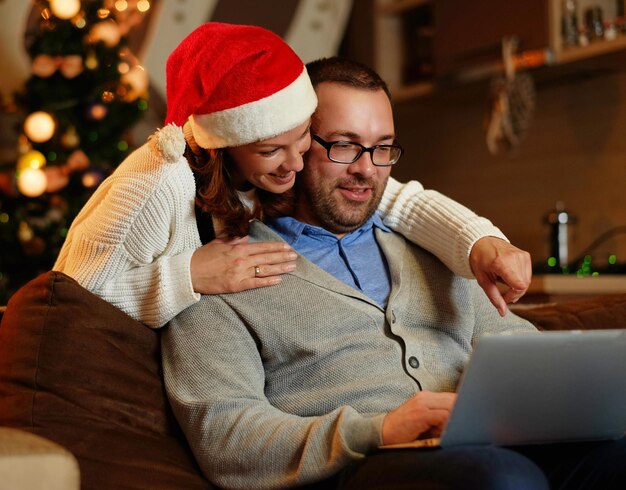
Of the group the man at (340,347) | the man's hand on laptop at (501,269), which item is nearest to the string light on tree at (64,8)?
the man at (340,347)

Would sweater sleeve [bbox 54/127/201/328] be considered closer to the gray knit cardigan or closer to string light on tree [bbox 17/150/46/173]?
the gray knit cardigan

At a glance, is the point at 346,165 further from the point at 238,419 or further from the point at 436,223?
the point at 238,419

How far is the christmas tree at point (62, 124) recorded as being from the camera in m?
3.47

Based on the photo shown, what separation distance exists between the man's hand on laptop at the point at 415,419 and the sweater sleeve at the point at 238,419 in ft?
0.07

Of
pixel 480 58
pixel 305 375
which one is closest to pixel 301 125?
pixel 305 375

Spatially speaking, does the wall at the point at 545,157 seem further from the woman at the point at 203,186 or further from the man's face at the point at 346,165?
the woman at the point at 203,186

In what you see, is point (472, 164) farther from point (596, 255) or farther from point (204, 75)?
point (204, 75)

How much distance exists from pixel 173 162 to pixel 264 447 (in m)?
0.50

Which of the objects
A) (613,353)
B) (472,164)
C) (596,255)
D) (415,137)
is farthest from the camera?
(415,137)

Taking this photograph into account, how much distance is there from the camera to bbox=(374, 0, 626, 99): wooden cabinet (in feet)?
10.3

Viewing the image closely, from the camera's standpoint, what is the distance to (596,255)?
3.38 meters

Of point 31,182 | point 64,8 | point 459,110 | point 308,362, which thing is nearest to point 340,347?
point 308,362

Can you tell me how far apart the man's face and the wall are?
1586mm

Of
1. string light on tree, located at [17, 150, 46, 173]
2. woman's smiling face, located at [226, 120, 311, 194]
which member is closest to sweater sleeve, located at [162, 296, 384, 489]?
woman's smiling face, located at [226, 120, 311, 194]
